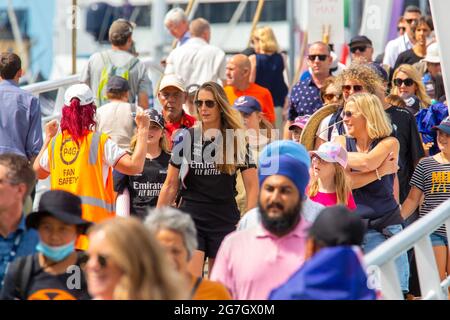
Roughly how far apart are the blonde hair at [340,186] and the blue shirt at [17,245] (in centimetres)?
252

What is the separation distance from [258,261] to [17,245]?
137 cm

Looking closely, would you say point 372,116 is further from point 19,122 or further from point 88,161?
point 19,122

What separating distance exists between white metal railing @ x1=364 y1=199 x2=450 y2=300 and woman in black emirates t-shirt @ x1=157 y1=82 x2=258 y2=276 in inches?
76.1

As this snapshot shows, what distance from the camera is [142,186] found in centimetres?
1145

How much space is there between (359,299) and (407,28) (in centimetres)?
1141

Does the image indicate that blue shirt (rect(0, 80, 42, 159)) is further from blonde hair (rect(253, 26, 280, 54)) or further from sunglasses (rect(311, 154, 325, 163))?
blonde hair (rect(253, 26, 280, 54))

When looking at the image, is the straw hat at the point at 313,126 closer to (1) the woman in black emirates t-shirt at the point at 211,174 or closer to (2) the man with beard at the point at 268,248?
(1) the woman in black emirates t-shirt at the point at 211,174

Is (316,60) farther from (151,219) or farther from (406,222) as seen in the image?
(151,219)

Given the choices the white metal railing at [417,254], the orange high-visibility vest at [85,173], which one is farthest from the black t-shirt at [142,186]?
the white metal railing at [417,254]

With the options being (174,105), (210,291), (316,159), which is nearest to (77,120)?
(316,159)

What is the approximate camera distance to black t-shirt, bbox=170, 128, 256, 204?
10.7m

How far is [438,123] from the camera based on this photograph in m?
13.2

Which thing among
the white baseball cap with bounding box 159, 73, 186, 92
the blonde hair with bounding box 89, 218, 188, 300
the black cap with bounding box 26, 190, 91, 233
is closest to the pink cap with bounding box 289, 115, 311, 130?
the white baseball cap with bounding box 159, 73, 186, 92

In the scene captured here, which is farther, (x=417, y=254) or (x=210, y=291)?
(x=417, y=254)
